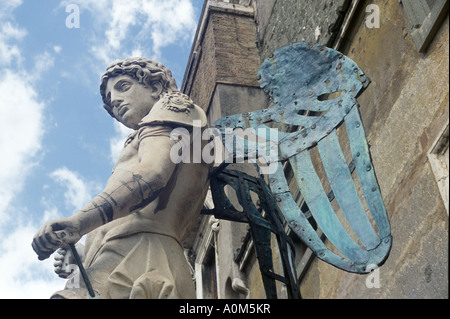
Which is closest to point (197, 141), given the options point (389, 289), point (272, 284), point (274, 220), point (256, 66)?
point (274, 220)

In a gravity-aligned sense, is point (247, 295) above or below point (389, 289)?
below

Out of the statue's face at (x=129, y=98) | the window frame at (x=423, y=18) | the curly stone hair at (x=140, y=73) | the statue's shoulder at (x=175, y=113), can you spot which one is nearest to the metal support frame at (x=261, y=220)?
the statue's shoulder at (x=175, y=113)

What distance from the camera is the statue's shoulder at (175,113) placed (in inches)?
170

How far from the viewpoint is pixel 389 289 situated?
5.88 m

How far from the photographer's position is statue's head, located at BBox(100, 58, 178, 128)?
4598 mm

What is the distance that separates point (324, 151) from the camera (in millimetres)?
4145

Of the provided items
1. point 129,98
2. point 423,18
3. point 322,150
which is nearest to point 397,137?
point 423,18

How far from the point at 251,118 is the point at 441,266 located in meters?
1.80

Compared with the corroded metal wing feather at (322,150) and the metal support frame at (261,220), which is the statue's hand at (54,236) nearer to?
the metal support frame at (261,220)

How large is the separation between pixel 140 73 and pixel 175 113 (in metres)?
0.47

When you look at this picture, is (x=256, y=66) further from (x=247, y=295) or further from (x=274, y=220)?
(x=274, y=220)

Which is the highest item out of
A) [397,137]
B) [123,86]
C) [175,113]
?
[123,86]

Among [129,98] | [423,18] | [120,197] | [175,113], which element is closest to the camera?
[120,197]

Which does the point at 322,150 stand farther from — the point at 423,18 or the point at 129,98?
the point at 423,18
